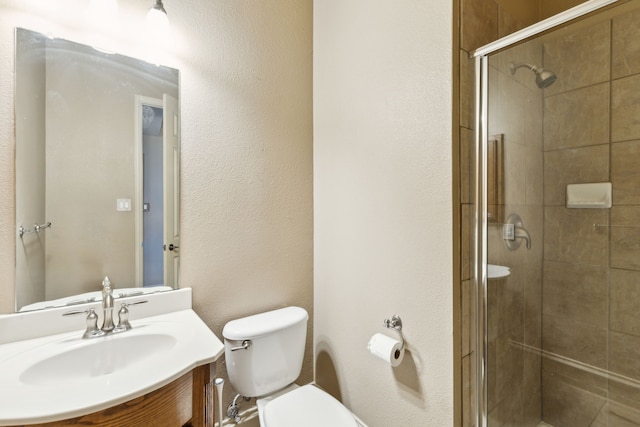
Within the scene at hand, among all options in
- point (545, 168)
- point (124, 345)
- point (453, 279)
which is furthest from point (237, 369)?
point (545, 168)

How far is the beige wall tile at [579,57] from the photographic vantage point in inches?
41.7

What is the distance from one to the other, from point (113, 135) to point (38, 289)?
652mm

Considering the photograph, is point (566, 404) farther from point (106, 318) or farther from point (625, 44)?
point (106, 318)

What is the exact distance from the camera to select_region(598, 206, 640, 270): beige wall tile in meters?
1.20

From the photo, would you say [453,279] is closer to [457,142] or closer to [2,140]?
[457,142]

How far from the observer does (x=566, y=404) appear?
141cm

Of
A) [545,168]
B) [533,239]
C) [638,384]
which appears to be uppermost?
[545,168]

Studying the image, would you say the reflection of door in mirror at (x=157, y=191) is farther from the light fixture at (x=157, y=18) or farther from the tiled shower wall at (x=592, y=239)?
the tiled shower wall at (x=592, y=239)

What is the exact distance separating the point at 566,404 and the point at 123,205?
2.33 meters

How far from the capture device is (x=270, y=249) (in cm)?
157

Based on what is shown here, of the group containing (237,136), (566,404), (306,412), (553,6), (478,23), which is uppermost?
(553,6)

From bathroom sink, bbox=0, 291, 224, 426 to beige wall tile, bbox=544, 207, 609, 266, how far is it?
159cm

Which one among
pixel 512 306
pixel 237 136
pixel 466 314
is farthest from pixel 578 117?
pixel 237 136

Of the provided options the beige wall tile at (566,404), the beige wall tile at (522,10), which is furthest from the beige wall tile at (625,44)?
the beige wall tile at (566,404)
